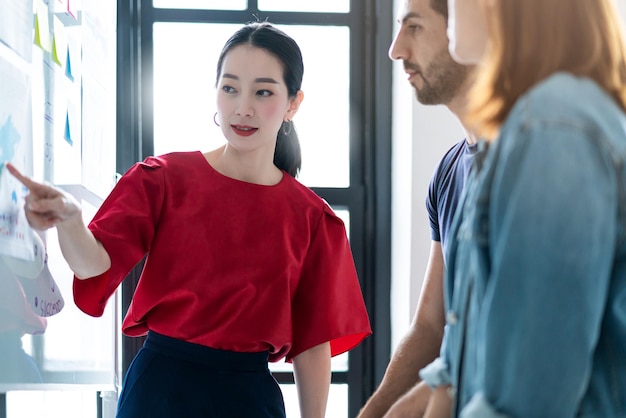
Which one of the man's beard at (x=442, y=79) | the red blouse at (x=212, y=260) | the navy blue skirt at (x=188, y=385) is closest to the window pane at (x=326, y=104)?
the red blouse at (x=212, y=260)

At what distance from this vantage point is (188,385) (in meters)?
1.58

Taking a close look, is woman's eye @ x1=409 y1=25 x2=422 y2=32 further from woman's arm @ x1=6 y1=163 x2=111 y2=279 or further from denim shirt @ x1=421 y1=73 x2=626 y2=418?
denim shirt @ x1=421 y1=73 x2=626 y2=418

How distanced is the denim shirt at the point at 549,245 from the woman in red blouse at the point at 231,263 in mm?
893

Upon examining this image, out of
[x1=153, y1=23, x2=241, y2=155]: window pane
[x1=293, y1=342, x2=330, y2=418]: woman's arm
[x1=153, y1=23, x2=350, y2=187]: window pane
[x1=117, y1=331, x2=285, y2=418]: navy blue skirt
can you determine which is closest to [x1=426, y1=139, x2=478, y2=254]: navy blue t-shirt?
[x1=293, y1=342, x2=330, y2=418]: woman's arm

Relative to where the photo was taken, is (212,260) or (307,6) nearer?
(212,260)

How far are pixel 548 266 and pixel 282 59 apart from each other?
3.79ft

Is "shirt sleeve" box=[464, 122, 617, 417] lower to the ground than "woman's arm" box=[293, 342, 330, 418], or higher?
higher

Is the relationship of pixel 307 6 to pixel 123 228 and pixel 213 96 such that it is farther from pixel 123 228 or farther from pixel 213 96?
pixel 123 228

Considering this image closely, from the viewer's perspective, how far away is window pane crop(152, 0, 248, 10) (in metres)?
2.78

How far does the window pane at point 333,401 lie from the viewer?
Result: 9.17ft

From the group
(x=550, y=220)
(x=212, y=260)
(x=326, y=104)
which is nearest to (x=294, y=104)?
(x=212, y=260)

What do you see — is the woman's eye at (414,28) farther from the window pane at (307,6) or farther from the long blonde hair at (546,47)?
the window pane at (307,6)

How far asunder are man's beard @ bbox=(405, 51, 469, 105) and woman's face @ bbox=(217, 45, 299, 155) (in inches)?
12.0

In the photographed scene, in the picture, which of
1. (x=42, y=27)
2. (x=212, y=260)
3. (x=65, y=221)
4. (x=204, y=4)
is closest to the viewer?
(x=65, y=221)
